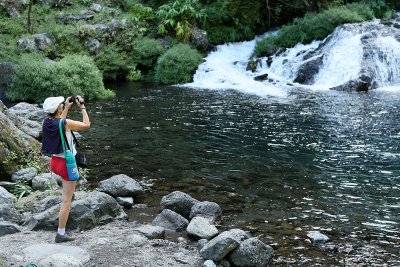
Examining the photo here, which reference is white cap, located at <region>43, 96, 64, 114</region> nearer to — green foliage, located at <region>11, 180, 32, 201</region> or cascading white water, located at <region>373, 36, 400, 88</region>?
green foliage, located at <region>11, 180, 32, 201</region>

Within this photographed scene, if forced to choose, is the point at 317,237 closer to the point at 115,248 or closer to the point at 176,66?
the point at 115,248

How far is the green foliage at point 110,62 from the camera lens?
31.1 m

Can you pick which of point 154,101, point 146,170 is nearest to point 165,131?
point 146,170

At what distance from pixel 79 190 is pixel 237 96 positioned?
15.1m

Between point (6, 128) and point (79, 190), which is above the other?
point (6, 128)

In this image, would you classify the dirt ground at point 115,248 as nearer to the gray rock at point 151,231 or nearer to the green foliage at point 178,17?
Result: the gray rock at point 151,231

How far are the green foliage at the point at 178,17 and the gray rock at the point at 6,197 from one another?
81.1 feet

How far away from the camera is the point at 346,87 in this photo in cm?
2736

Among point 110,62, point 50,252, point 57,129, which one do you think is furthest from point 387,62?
point 50,252

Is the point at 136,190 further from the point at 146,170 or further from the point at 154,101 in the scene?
the point at 154,101

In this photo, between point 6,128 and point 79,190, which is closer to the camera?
point 79,190

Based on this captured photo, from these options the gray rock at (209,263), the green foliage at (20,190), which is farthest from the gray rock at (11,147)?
the gray rock at (209,263)

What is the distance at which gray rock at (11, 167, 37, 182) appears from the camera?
11811mm

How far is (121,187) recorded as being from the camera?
11586mm
